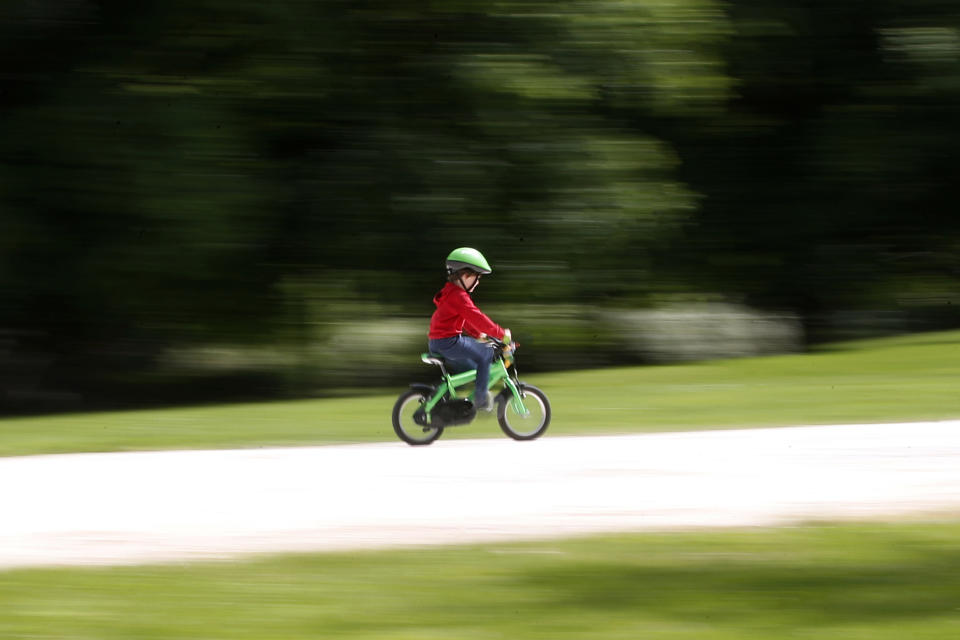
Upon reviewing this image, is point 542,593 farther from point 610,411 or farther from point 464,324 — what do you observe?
point 610,411

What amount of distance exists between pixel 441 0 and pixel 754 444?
334 inches

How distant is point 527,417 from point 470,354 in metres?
0.93

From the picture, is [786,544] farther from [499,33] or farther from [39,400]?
[39,400]

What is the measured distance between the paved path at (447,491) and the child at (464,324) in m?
0.67

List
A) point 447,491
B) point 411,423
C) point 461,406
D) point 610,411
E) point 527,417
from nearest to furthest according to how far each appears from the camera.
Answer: point 447,491
point 461,406
point 411,423
point 527,417
point 610,411

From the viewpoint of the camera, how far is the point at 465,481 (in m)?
9.69

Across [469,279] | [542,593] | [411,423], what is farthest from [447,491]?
[542,593]

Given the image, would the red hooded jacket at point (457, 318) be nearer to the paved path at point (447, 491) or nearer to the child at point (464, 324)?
the child at point (464, 324)

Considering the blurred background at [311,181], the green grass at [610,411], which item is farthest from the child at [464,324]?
the blurred background at [311,181]

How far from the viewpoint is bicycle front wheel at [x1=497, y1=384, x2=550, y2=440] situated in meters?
12.1

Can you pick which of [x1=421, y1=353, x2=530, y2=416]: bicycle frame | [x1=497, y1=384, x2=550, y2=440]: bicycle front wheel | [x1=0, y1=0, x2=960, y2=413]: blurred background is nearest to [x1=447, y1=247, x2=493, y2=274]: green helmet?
[x1=421, y1=353, x2=530, y2=416]: bicycle frame

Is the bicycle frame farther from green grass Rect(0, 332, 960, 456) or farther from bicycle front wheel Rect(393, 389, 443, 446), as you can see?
green grass Rect(0, 332, 960, 456)

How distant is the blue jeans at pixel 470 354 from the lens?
1153 centimetres

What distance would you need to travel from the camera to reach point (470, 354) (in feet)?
37.9
